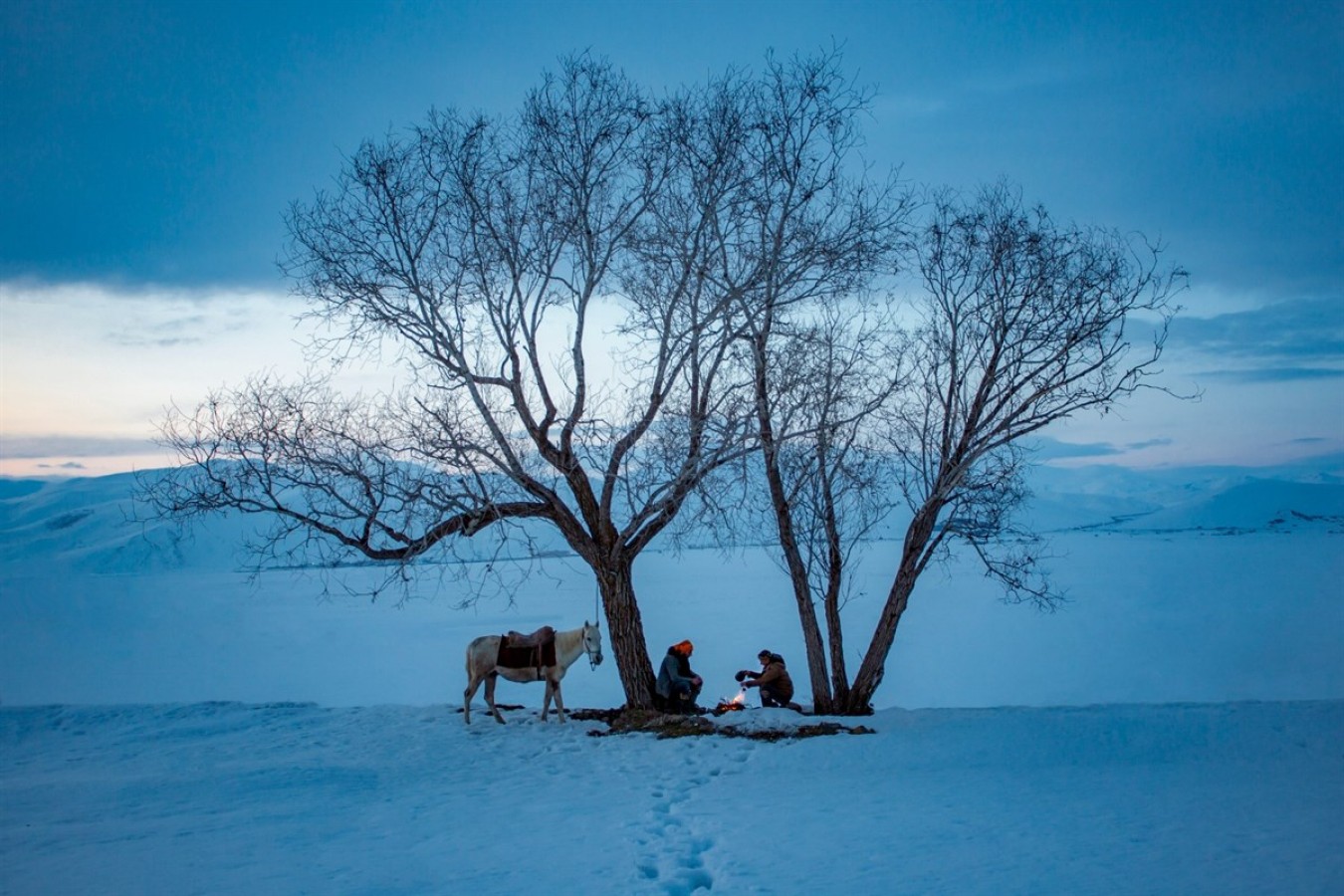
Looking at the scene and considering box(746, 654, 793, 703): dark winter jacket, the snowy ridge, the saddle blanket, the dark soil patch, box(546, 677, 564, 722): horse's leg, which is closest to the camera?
the snowy ridge

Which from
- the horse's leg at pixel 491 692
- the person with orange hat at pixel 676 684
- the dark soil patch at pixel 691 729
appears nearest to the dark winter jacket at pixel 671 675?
the person with orange hat at pixel 676 684

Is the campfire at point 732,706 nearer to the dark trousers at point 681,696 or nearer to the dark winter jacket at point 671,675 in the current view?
the dark trousers at point 681,696

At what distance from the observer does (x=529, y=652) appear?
12.5 metres

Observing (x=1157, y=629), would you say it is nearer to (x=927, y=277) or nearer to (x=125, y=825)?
(x=927, y=277)

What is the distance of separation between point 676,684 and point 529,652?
7.01ft

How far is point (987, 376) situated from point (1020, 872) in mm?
7793

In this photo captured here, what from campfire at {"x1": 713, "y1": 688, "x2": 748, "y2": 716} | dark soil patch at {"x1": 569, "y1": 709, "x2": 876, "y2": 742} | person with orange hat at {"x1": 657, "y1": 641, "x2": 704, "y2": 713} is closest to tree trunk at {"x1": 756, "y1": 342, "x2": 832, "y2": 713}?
campfire at {"x1": 713, "y1": 688, "x2": 748, "y2": 716}

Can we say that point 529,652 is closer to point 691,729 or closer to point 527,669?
point 527,669

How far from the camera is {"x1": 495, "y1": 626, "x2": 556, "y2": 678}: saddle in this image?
41.1 feet

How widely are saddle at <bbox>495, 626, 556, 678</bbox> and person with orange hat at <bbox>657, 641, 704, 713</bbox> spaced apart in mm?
1609

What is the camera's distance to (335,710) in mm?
14164

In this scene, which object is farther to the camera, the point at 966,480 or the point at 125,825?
the point at 966,480

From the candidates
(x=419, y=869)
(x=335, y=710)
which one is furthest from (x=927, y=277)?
(x=335, y=710)

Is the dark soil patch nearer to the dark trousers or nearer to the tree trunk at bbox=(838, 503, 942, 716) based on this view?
the dark trousers
